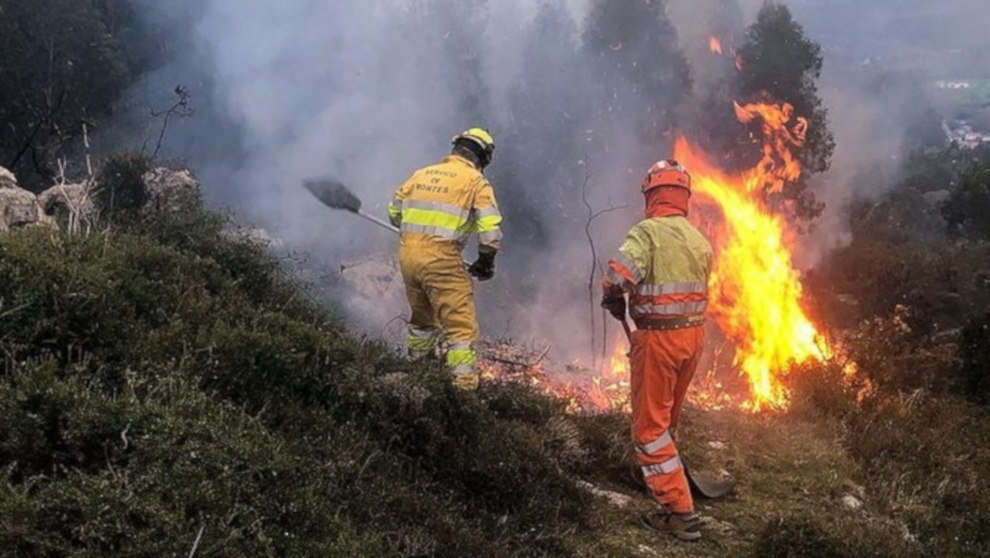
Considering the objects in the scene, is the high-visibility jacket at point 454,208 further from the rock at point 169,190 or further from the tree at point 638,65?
the tree at point 638,65

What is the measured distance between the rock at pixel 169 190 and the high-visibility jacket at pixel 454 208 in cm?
358

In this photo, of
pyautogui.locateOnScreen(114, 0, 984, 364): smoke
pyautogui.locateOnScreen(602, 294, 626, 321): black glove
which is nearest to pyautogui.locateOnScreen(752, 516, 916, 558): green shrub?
pyautogui.locateOnScreen(602, 294, 626, 321): black glove

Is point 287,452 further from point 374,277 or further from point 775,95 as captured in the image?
point 775,95

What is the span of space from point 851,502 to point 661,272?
225cm

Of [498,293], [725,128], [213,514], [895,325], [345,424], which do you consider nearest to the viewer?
[213,514]

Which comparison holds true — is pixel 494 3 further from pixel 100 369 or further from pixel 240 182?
pixel 100 369

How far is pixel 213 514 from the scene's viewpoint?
2711 mm

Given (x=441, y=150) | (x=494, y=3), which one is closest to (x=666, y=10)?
(x=494, y=3)

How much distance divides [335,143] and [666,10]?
13.0m

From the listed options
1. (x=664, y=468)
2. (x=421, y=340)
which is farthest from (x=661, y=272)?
(x=421, y=340)

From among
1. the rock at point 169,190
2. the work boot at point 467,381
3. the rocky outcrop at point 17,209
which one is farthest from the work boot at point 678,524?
the rock at point 169,190

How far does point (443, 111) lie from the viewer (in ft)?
64.4

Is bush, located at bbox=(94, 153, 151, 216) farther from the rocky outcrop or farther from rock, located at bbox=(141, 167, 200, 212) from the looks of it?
the rocky outcrop

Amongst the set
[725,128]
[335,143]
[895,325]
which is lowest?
[895,325]
